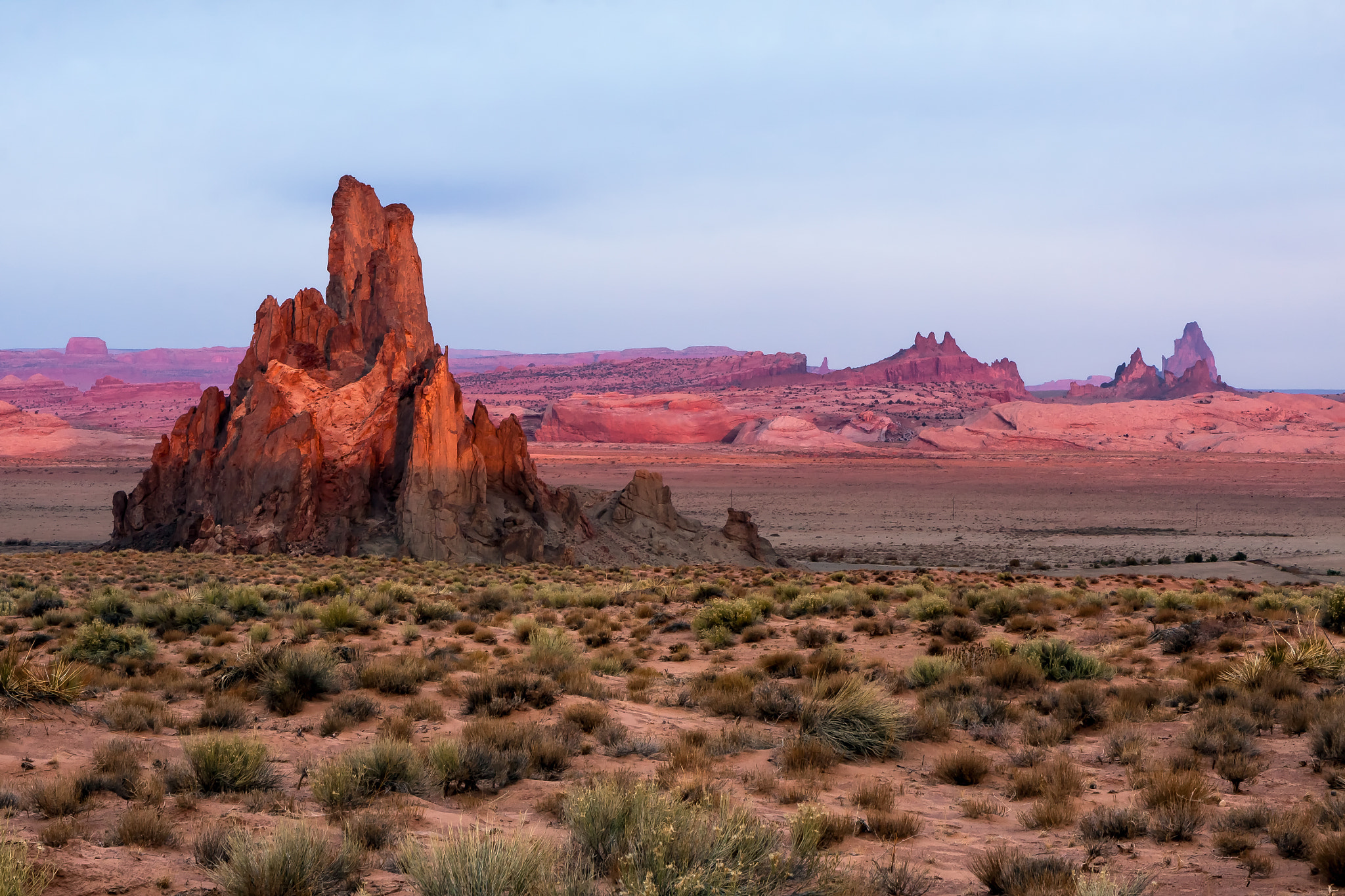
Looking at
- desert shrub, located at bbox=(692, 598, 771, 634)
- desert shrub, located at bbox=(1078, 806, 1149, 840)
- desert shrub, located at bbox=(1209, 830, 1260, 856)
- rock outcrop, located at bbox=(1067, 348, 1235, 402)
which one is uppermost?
rock outcrop, located at bbox=(1067, 348, 1235, 402)

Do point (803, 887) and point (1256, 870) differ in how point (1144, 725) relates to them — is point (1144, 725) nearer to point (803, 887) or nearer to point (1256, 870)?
point (1256, 870)

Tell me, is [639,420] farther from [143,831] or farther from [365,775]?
[143,831]

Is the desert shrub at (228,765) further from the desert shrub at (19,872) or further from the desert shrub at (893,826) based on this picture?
the desert shrub at (893,826)

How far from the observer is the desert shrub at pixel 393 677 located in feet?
29.9

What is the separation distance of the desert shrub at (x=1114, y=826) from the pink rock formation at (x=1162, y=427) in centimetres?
11471

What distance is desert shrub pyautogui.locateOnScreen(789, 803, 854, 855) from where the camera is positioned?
4.82 meters

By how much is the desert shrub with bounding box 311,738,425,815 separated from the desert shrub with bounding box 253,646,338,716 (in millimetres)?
2216

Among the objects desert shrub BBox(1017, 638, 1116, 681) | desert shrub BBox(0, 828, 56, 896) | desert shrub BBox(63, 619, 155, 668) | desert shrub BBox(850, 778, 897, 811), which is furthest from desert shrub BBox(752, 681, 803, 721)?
desert shrub BBox(63, 619, 155, 668)

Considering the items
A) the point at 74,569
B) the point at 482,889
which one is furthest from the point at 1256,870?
the point at 74,569

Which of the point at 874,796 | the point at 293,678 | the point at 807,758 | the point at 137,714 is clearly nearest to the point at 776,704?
the point at 807,758

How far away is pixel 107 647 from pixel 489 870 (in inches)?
326

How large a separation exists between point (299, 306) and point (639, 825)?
33.3 m

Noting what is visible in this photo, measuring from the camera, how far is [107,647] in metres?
10.2

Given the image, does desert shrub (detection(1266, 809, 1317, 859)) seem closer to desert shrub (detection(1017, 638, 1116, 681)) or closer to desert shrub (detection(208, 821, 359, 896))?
desert shrub (detection(1017, 638, 1116, 681))
